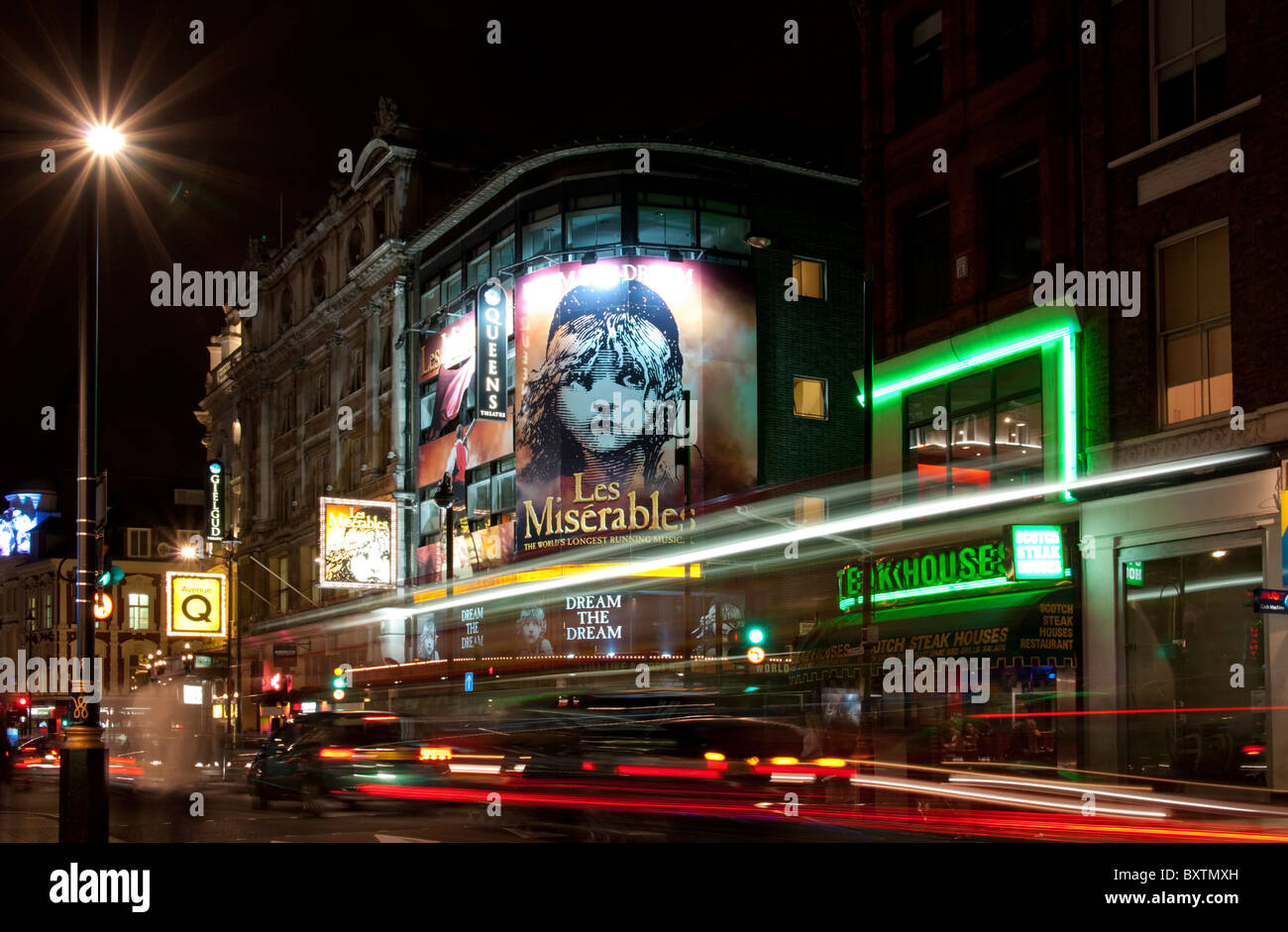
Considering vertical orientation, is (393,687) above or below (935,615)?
below

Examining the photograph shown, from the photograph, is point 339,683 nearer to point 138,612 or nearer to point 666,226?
point 666,226

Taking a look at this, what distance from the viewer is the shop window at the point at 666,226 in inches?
1763

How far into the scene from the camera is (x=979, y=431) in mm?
27047

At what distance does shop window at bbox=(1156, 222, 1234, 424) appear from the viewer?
2147 cm

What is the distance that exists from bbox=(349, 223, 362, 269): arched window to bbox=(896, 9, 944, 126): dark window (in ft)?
115

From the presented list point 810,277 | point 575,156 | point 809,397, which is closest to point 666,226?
point 575,156

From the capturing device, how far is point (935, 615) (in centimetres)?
2666

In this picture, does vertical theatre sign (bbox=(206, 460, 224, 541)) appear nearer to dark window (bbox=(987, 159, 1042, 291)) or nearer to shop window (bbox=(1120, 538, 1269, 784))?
dark window (bbox=(987, 159, 1042, 291))

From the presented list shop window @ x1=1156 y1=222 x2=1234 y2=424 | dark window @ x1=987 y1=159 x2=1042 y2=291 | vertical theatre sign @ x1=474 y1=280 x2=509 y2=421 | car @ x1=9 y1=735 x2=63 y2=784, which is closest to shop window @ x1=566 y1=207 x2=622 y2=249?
vertical theatre sign @ x1=474 y1=280 x2=509 y2=421

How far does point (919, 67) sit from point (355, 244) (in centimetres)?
3657

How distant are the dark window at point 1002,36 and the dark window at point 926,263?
293 centimetres
